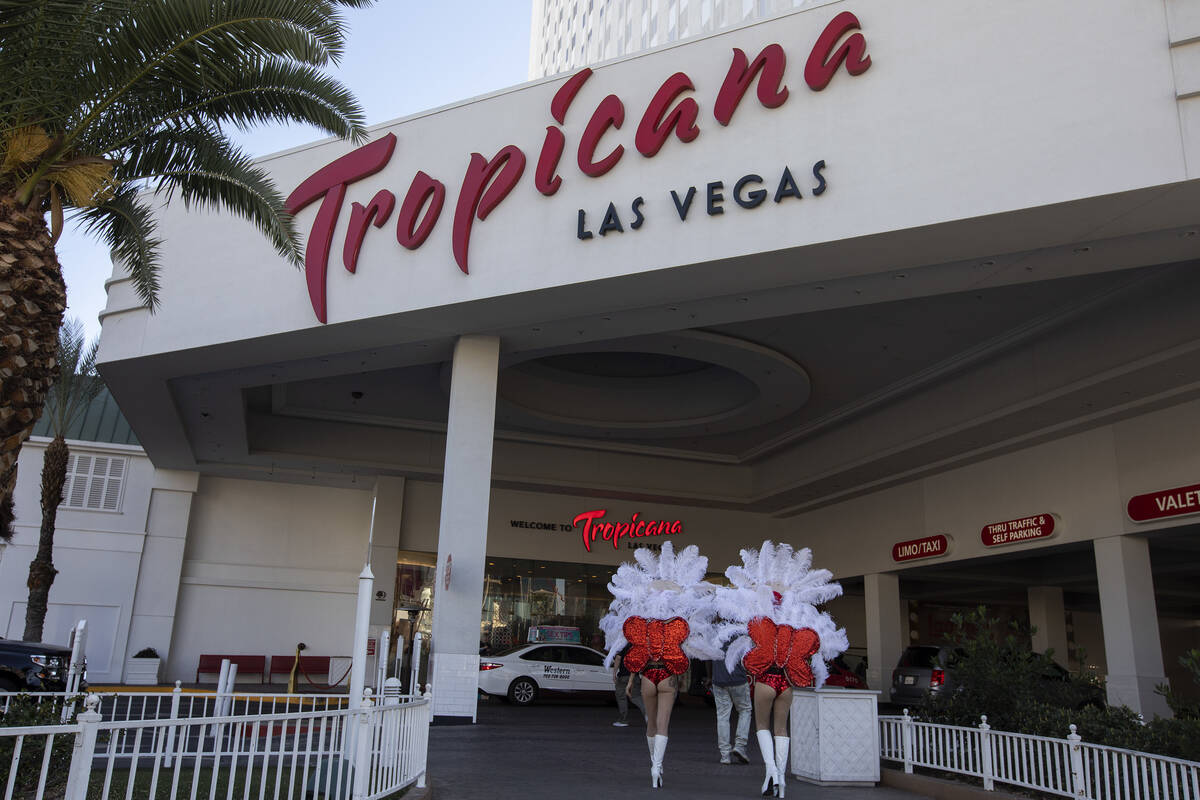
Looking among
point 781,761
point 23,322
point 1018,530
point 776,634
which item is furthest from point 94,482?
point 1018,530

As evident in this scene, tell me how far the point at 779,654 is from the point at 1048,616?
2081cm

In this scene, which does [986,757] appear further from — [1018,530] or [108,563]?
[108,563]

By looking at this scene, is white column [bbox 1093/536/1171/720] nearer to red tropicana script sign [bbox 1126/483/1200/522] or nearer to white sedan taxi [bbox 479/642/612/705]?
red tropicana script sign [bbox 1126/483/1200/522]

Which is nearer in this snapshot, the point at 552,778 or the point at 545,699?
the point at 552,778

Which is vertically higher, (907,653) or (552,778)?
(907,653)

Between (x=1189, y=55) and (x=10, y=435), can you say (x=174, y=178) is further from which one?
(x=1189, y=55)

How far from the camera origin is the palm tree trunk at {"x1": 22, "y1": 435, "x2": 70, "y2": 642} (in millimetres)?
19828

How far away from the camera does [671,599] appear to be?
988 centimetres

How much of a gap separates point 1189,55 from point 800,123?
15.1 ft

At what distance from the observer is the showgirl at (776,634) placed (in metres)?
9.02

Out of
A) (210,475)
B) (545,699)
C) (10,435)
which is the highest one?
(210,475)

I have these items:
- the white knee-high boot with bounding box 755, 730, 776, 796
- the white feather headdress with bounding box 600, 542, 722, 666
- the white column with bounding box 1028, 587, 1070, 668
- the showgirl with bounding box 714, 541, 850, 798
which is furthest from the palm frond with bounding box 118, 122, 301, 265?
the white column with bounding box 1028, 587, 1070, 668

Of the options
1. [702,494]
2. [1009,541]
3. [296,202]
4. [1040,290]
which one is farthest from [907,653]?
[296,202]

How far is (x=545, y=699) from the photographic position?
2173cm
